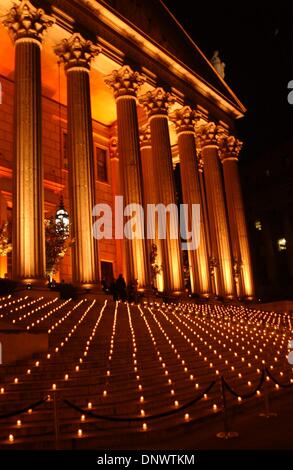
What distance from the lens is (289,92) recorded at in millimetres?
55031

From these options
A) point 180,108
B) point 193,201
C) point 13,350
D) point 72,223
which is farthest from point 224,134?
point 13,350

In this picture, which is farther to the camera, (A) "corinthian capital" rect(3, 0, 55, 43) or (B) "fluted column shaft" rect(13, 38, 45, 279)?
(A) "corinthian capital" rect(3, 0, 55, 43)

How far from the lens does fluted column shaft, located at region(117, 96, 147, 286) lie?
26.7 meters

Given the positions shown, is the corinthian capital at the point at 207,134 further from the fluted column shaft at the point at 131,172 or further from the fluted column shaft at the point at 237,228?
the fluted column shaft at the point at 131,172

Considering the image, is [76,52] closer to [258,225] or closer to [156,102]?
[156,102]

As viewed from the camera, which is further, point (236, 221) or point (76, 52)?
point (236, 221)

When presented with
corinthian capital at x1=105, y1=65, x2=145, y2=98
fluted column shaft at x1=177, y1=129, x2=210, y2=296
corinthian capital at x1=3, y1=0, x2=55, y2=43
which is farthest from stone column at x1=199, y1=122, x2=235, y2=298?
corinthian capital at x1=3, y1=0, x2=55, y2=43

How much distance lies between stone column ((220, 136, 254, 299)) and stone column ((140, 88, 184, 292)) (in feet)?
29.1

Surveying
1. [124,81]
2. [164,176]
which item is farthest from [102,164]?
[124,81]

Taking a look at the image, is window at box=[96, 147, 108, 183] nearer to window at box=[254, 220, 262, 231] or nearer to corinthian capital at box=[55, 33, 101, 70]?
corinthian capital at box=[55, 33, 101, 70]

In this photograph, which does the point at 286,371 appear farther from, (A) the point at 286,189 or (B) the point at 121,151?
(A) the point at 286,189

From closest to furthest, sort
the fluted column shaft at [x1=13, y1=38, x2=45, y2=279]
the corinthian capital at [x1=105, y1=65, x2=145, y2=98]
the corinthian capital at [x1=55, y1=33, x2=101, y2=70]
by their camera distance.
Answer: the fluted column shaft at [x1=13, y1=38, x2=45, y2=279]
the corinthian capital at [x1=55, y1=33, x2=101, y2=70]
the corinthian capital at [x1=105, y1=65, x2=145, y2=98]

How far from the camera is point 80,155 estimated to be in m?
24.6

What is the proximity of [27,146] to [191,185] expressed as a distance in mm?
14969
